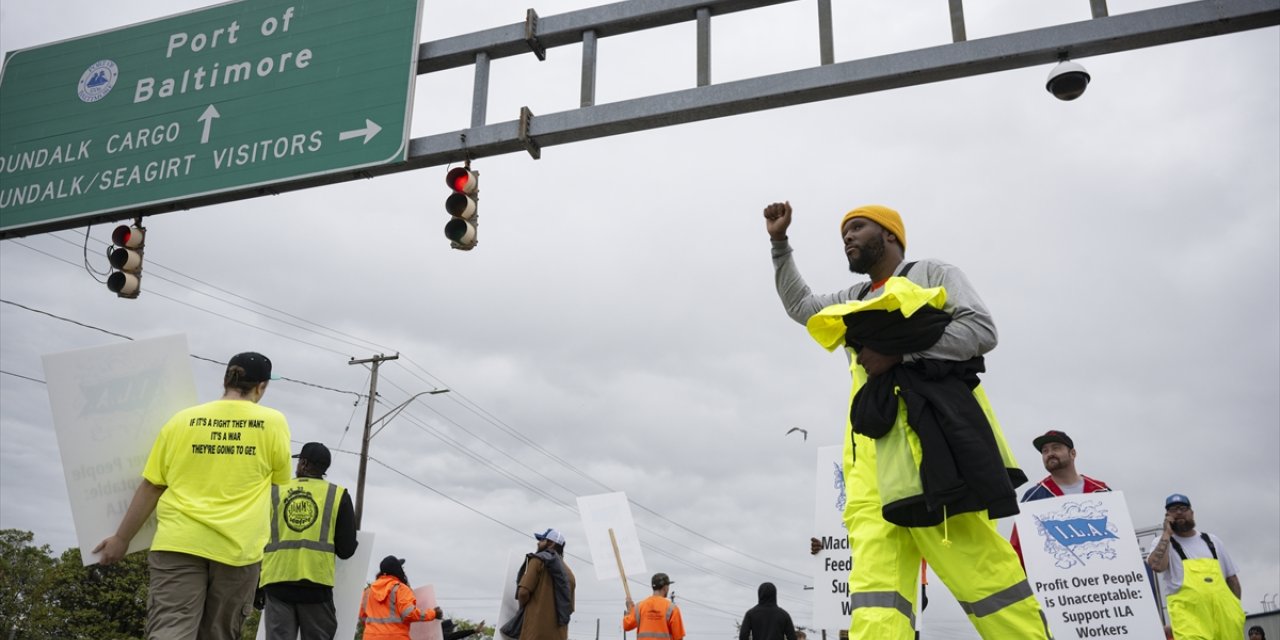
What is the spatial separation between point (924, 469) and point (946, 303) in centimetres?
69

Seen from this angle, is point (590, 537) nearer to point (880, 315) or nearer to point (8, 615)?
point (880, 315)

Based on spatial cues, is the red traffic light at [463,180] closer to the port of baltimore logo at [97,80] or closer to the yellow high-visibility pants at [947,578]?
the port of baltimore logo at [97,80]

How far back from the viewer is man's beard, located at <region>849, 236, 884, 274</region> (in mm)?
3619

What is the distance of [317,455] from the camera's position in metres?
6.74

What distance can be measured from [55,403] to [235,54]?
442 centimetres

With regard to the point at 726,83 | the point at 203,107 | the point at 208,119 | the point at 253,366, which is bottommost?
the point at 253,366

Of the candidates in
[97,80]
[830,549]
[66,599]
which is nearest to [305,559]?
[830,549]

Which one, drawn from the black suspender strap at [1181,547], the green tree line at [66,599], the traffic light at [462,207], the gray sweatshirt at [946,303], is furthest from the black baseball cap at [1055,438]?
the green tree line at [66,599]

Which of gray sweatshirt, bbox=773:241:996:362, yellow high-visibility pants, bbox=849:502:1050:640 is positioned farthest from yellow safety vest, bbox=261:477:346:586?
yellow high-visibility pants, bbox=849:502:1050:640

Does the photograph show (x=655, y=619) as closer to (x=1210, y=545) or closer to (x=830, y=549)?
(x=830, y=549)

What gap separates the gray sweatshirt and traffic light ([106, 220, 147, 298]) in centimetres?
683

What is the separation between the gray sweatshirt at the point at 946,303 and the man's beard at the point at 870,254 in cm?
9

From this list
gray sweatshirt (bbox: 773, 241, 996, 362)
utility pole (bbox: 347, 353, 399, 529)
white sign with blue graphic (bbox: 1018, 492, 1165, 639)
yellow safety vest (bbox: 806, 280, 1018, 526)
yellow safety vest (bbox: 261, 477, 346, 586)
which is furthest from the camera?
utility pole (bbox: 347, 353, 399, 529)

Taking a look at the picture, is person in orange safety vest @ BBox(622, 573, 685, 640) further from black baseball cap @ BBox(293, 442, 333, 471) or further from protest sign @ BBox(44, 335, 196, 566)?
protest sign @ BBox(44, 335, 196, 566)
